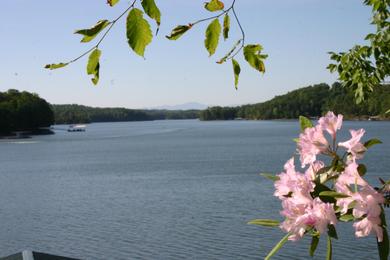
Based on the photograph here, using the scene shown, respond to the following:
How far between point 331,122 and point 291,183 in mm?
161

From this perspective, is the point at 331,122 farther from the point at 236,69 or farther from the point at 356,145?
the point at 236,69

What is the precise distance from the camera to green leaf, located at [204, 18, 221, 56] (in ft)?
3.72

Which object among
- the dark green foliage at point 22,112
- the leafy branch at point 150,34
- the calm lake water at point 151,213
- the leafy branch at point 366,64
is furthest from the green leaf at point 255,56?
the dark green foliage at point 22,112

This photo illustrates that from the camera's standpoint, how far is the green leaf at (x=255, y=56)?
1.27 metres

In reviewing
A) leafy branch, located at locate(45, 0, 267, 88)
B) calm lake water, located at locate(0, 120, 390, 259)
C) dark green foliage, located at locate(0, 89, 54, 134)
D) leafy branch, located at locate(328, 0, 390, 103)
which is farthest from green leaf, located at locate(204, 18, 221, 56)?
dark green foliage, located at locate(0, 89, 54, 134)

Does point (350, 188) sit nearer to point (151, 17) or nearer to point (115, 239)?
point (151, 17)

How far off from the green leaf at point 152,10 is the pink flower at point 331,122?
1.26 ft

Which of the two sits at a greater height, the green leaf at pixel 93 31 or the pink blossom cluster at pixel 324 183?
the green leaf at pixel 93 31

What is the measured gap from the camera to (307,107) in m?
152

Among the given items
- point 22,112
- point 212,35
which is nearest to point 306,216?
point 212,35

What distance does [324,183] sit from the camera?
3.69ft

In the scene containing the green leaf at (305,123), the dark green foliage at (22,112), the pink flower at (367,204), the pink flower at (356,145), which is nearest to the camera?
the pink flower at (367,204)

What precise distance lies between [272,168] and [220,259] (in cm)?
2800

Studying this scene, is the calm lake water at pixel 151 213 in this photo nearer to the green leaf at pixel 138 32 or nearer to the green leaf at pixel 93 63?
the green leaf at pixel 93 63
